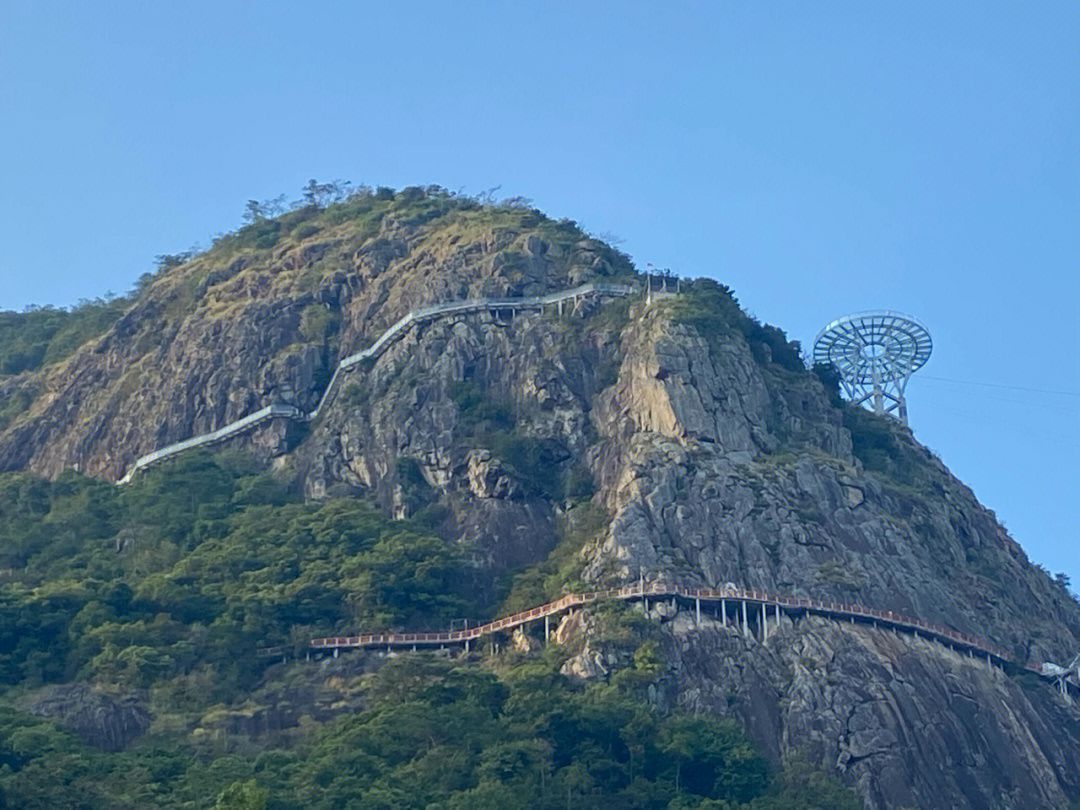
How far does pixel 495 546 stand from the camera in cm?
9775

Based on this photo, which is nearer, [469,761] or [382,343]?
[469,761]

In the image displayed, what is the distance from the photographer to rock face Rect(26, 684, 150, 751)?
82875 millimetres

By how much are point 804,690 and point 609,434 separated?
784 inches

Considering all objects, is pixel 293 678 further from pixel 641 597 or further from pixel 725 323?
pixel 725 323

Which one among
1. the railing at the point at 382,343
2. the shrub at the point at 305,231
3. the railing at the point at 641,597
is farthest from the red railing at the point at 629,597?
the shrub at the point at 305,231

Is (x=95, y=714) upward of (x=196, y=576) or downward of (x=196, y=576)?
downward

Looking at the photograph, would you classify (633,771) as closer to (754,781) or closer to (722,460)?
(754,781)

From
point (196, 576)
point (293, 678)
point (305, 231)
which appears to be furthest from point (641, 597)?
point (305, 231)

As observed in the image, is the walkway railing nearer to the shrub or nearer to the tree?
the tree

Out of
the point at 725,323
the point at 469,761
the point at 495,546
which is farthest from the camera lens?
the point at 725,323

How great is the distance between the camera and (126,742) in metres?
82.8

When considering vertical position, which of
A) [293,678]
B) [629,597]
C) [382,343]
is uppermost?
[382,343]

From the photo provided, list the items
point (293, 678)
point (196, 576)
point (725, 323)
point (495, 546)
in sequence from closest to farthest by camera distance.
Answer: point (293, 678) < point (196, 576) < point (495, 546) < point (725, 323)

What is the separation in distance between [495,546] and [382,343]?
1794 cm
